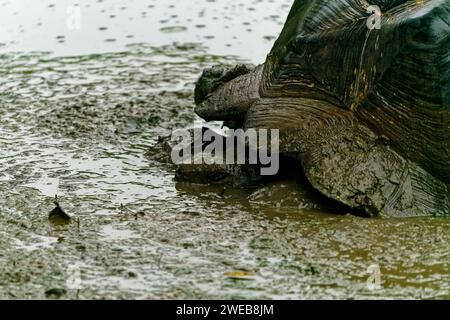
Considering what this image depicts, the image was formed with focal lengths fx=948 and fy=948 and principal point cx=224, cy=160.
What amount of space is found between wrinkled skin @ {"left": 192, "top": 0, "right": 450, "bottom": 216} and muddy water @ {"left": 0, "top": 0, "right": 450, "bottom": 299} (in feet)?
0.62

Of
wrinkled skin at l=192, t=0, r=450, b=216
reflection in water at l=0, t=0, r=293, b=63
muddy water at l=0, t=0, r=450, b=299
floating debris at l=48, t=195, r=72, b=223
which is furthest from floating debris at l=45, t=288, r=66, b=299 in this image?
reflection in water at l=0, t=0, r=293, b=63

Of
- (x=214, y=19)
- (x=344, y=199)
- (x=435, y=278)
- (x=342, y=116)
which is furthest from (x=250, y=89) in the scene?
(x=214, y=19)

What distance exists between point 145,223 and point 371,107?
138cm

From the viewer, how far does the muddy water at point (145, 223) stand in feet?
13.3

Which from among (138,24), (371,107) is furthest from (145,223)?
(138,24)

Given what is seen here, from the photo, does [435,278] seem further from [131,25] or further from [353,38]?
[131,25]

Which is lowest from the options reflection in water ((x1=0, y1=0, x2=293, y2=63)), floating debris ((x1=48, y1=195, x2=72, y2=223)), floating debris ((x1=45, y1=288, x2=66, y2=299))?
reflection in water ((x1=0, y1=0, x2=293, y2=63))

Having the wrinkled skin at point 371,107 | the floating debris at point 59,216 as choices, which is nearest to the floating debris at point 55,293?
the floating debris at point 59,216

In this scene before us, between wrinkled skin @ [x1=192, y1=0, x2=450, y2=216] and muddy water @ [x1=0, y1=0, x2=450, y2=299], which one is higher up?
wrinkled skin @ [x1=192, y1=0, x2=450, y2=216]

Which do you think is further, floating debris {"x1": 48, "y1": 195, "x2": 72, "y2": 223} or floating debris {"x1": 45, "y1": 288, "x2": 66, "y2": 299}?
floating debris {"x1": 48, "y1": 195, "x2": 72, "y2": 223}

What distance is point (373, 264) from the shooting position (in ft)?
14.1

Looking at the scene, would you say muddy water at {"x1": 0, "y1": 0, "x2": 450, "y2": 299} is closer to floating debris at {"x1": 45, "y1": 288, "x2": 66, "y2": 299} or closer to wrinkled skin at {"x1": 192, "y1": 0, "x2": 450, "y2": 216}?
floating debris at {"x1": 45, "y1": 288, "x2": 66, "y2": 299}

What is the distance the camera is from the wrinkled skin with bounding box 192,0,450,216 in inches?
197

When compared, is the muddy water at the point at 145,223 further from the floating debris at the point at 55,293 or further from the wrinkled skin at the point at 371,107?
the wrinkled skin at the point at 371,107
